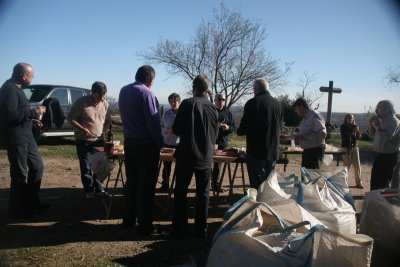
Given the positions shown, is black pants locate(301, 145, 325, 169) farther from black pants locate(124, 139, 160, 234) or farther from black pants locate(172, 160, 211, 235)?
black pants locate(124, 139, 160, 234)

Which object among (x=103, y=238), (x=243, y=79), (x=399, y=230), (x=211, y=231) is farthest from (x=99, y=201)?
(x=243, y=79)

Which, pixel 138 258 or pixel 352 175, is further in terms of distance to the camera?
pixel 352 175

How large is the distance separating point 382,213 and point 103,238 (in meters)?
2.79

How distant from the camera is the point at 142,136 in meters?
4.11

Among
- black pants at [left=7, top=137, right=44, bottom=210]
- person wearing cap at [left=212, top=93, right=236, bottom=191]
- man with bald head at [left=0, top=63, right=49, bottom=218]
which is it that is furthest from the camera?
person wearing cap at [left=212, top=93, right=236, bottom=191]

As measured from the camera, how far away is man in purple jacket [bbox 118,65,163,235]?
13.4ft

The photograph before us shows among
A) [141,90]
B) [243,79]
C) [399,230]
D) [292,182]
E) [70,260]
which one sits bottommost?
[70,260]

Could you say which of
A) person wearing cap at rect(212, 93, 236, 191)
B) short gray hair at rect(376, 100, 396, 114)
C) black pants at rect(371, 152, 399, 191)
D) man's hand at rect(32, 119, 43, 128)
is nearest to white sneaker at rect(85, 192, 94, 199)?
man's hand at rect(32, 119, 43, 128)

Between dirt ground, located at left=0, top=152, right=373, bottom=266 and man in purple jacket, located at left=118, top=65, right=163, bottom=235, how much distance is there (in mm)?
398

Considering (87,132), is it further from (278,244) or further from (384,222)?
(384,222)

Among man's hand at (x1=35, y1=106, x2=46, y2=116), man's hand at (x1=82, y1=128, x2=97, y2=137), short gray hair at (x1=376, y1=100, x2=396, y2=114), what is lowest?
man's hand at (x1=82, y1=128, x2=97, y2=137)

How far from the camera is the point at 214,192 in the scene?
237 inches

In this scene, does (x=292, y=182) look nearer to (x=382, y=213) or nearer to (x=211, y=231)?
(x=382, y=213)

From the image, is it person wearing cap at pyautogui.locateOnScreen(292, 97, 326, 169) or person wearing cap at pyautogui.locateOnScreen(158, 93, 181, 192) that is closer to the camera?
person wearing cap at pyautogui.locateOnScreen(292, 97, 326, 169)
